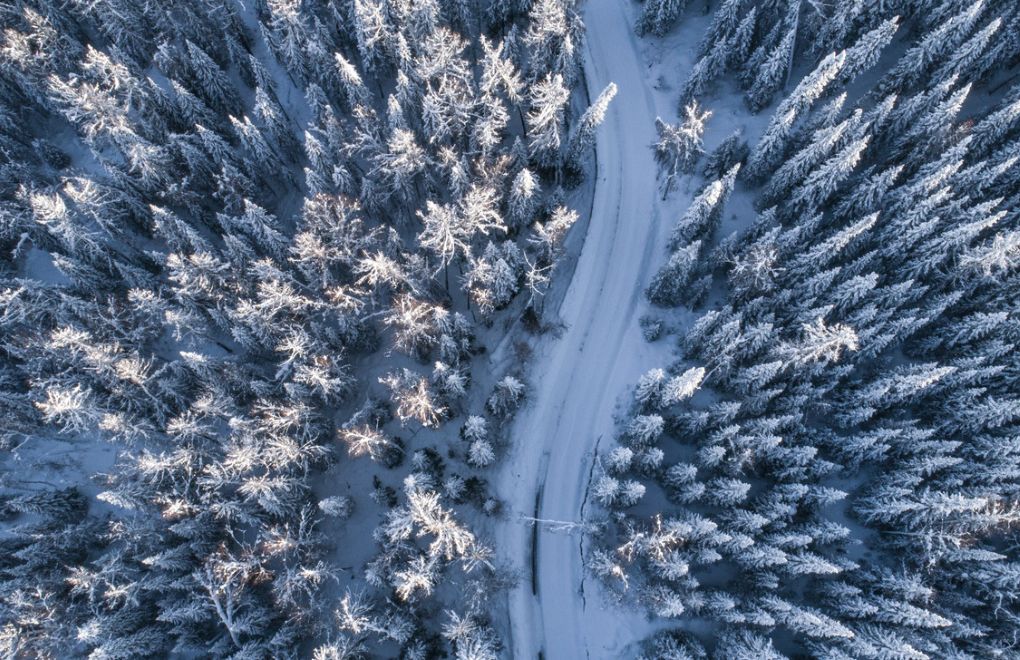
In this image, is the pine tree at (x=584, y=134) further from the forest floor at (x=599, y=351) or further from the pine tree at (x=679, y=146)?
the pine tree at (x=679, y=146)

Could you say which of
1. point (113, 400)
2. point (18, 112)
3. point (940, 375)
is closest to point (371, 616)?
point (113, 400)

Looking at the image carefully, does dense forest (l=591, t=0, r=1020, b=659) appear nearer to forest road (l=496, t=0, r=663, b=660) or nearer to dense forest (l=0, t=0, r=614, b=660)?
forest road (l=496, t=0, r=663, b=660)

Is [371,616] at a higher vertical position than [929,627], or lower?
higher

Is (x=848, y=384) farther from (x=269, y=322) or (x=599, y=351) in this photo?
(x=269, y=322)

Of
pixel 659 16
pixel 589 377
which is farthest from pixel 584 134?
pixel 589 377

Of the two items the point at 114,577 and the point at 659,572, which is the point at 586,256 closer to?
the point at 659,572

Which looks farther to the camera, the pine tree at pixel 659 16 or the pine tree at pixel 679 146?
the pine tree at pixel 659 16

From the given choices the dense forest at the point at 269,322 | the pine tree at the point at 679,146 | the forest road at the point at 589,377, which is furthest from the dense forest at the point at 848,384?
the dense forest at the point at 269,322
